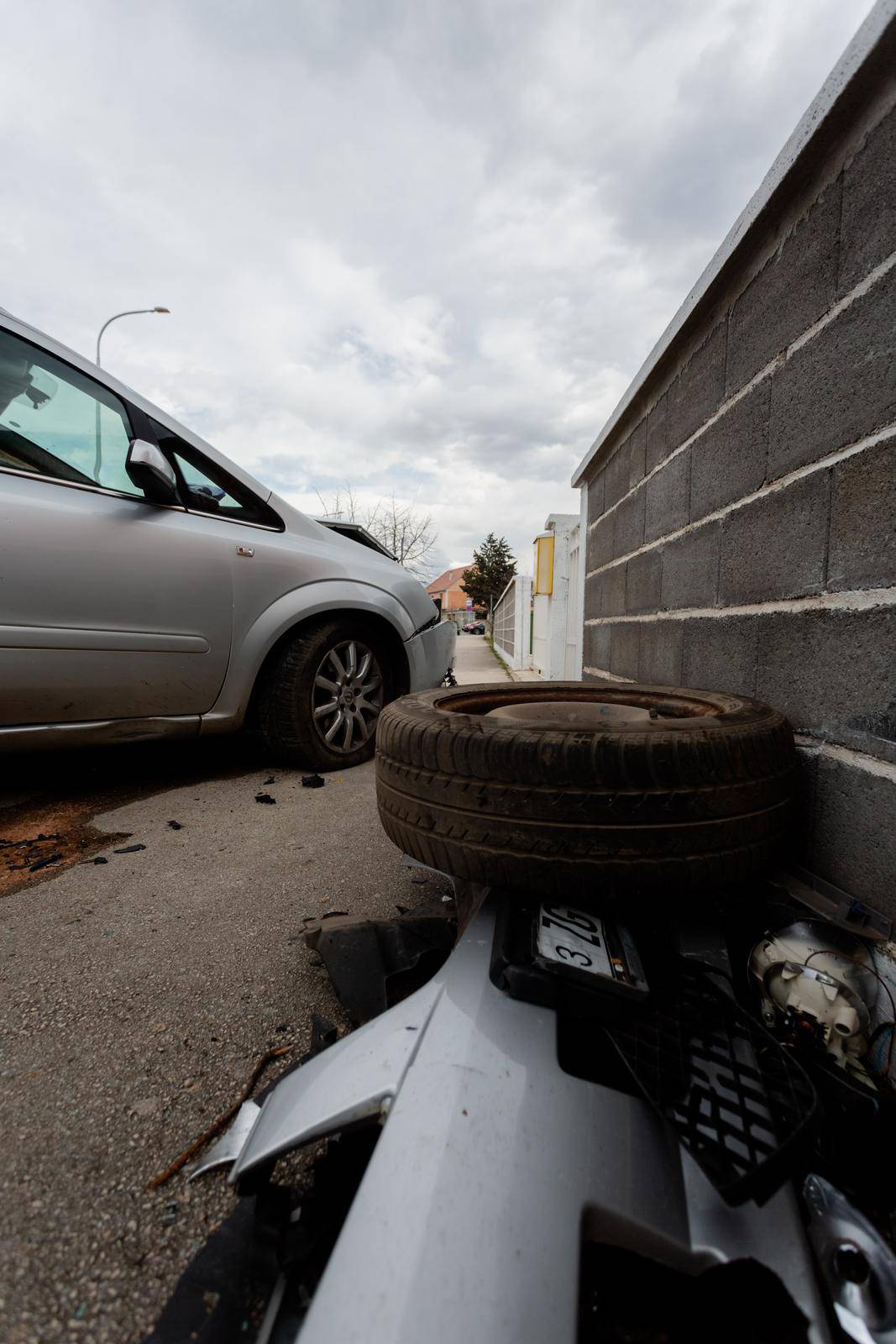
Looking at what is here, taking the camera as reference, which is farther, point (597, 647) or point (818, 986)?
point (597, 647)

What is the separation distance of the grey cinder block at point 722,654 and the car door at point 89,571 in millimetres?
1886

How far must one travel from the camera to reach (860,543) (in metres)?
1.13

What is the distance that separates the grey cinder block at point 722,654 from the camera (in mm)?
1575

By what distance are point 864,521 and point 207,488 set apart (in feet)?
8.20

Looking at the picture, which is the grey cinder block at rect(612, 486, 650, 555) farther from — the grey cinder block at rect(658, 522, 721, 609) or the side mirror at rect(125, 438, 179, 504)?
the side mirror at rect(125, 438, 179, 504)

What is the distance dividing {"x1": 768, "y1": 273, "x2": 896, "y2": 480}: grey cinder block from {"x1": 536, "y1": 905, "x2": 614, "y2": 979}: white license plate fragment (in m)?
1.06

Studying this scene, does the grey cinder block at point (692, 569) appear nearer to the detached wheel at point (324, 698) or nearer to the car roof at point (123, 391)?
the detached wheel at point (324, 698)

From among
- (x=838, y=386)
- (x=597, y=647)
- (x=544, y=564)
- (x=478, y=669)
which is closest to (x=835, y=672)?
(x=838, y=386)

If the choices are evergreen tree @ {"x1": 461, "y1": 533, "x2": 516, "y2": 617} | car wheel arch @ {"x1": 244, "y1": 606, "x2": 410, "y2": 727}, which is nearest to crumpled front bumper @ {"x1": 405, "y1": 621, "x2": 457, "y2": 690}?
car wheel arch @ {"x1": 244, "y1": 606, "x2": 410, "y2": 727}

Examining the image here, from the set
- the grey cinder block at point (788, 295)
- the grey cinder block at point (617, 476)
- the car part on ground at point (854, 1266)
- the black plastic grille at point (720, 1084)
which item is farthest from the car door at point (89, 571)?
the car part on ground at point (854, 1266)

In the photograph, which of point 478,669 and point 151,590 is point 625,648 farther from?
point 478,669

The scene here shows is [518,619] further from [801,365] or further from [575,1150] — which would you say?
[575,1150]

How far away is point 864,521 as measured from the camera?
3.66 ft

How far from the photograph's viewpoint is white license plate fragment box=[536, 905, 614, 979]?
0.81 meters
